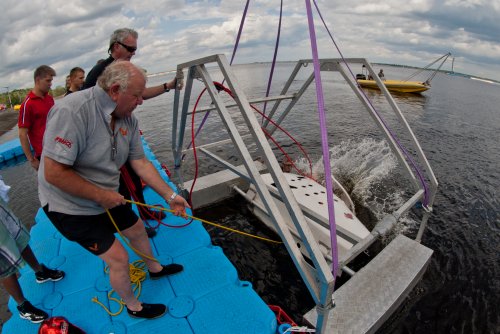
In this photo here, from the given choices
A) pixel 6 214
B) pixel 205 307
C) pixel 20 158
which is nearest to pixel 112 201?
pixel 6 214

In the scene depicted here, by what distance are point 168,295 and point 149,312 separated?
35 centimetres

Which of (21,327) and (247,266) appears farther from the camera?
(247,266)

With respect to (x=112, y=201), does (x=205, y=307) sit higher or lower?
lower

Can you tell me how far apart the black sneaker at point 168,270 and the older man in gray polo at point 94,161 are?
1.95ft

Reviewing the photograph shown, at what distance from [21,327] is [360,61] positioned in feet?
19.2

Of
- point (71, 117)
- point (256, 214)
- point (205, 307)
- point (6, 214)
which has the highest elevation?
point (71, 117)

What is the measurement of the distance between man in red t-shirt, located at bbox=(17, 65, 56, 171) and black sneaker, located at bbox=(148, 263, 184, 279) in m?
3.36

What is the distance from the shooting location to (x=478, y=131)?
1688 centimetres

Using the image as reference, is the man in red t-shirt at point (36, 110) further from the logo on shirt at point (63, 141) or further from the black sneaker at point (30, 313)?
the logo on shirt at point (63, 141)

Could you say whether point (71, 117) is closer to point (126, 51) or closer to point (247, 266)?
point (126, 51)

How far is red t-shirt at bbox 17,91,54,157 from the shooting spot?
484 centimetres

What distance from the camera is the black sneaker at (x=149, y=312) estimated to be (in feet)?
9.92

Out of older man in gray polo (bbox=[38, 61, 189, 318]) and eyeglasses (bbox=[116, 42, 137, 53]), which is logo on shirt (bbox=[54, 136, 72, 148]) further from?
eyeglasses (bbox=[116, 42, 137, 53])

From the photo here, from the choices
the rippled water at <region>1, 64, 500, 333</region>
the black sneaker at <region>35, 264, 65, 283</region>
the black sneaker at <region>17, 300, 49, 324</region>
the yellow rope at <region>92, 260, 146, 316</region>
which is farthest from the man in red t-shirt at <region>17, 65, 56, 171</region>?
the rippled water at <region>1, 64, 500, 333</region>
